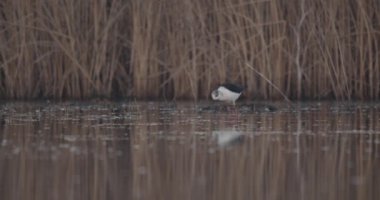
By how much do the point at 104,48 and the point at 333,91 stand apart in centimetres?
288

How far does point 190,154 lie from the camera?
7570 mm

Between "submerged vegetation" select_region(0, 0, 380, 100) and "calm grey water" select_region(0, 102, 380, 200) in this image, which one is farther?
"submerged vegetation" select_region(0, 0, 380, 100)

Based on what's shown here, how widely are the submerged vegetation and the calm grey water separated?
3.82 ft

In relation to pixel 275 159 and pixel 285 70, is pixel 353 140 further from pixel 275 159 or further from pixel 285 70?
pixel 285 70

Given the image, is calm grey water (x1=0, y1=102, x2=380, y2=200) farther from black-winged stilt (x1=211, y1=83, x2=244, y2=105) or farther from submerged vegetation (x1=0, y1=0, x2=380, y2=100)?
submerged vegetation (x1=0, y1=0, x2=380, y2=100)

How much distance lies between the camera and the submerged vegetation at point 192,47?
12.4m

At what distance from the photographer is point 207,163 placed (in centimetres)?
718

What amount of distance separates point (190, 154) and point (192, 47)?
5.03m

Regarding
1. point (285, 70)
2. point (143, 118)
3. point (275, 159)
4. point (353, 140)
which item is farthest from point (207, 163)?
point (285, 70)

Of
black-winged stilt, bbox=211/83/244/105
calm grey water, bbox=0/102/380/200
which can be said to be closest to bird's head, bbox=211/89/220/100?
black-winged stilt, bbox=211/83/244/105

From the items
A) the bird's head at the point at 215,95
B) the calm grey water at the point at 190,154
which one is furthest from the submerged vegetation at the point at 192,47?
the calm grey water at the point at 190,154

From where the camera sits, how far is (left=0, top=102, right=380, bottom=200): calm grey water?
616 cm

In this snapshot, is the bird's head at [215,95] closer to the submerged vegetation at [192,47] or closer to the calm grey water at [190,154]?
the calm grey water at [190,154]

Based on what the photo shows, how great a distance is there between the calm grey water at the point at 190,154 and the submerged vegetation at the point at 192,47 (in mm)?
1165
